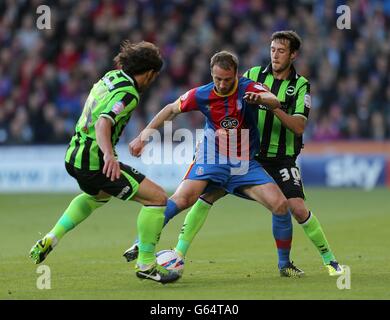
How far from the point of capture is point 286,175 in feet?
28.1

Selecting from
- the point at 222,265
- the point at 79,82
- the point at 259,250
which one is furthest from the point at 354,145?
the point at 222,265

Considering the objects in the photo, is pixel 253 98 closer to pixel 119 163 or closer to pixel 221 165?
pixel 221 165

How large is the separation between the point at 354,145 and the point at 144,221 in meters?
13.1

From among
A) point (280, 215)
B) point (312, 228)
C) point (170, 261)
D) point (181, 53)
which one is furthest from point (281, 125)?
point (181, 53)

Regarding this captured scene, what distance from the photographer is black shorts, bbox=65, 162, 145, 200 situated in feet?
25.2

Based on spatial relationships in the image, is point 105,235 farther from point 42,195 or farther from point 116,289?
point 42,195

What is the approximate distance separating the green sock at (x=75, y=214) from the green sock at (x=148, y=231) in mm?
779

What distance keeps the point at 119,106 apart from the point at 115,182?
63 cm

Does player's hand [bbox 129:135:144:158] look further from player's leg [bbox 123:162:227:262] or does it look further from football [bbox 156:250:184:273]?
football [bbox 156:250:184:273]

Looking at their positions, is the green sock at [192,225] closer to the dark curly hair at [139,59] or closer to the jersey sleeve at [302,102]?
the jersey sleeve at [302,102]

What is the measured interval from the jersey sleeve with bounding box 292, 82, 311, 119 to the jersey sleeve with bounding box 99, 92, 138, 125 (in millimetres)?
1594

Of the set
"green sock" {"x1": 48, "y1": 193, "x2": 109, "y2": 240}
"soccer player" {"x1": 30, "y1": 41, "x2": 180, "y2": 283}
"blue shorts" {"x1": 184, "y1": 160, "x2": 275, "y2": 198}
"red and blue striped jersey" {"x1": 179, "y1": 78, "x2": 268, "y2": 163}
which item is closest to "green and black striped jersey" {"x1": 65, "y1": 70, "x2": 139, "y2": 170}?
"soccer player" {"x1": 30, "y1": 41, "x2": 180, "y2": 283}

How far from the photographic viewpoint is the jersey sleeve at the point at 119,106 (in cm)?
750
